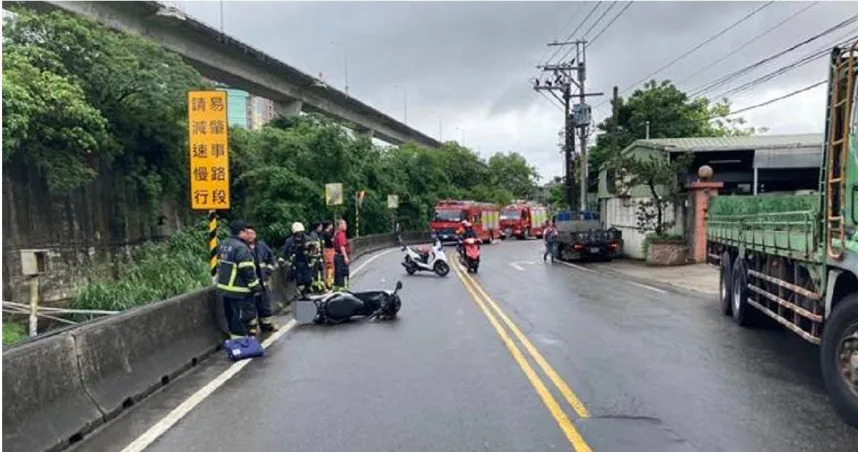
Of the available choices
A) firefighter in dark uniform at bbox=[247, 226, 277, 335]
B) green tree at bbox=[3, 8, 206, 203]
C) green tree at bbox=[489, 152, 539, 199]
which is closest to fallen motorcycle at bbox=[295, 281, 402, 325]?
firefighter in dark uniform at bbox=[247, 226, 277, 335]

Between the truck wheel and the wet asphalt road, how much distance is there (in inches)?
9.9

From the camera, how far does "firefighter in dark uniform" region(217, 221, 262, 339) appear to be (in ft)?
33.3

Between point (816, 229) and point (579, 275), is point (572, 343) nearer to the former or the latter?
point (816, 229)

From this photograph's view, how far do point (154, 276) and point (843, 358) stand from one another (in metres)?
19.9

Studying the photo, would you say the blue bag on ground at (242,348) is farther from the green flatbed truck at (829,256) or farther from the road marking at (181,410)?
the green flatbed truck at (829,256)

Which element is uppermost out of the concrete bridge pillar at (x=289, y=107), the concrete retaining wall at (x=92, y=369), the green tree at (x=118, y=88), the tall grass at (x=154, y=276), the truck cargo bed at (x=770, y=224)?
the concrete bridge pillar at (x=289, y=107)

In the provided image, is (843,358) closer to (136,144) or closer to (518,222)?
(136,144)

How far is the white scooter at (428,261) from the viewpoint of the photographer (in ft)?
76.3

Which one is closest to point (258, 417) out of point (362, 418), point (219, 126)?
point (362, 418)

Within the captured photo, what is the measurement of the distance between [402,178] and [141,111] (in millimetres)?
34679

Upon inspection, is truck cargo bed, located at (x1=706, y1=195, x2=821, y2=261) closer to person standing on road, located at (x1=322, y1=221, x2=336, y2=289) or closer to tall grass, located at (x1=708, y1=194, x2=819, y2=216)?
tall grass, located at (x1=708, y1=194, x2=819, y2=216)

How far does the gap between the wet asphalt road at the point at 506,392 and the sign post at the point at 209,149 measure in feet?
9.05

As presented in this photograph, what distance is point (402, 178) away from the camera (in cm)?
5931

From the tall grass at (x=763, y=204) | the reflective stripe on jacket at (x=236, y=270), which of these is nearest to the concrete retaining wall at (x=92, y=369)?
the reflective stripe on jacket at (x=236, y=270)
